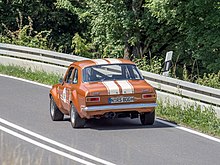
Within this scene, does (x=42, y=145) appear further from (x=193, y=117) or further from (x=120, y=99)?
(x=193, y=117)

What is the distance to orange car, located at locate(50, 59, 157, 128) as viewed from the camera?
13.9 m

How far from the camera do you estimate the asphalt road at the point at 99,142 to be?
1137cm

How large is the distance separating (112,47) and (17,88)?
14.5 m

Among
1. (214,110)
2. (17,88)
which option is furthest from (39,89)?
(214,110)

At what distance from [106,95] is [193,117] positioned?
7.01 feet

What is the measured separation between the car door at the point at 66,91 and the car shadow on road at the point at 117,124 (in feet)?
2.06

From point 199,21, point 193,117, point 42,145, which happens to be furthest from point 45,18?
point 42,145

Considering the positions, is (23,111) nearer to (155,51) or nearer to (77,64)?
(77,64)

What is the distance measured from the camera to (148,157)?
1151cm

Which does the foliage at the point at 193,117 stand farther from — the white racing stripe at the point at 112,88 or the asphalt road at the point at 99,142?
the white racing stripe at the point at 112,88

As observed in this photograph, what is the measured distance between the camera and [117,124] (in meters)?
14.9

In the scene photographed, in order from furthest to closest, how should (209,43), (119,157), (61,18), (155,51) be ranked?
(61,18), (155,51), (209,43), (119,157)

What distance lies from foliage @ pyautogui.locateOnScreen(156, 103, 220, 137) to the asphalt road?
1.59ft

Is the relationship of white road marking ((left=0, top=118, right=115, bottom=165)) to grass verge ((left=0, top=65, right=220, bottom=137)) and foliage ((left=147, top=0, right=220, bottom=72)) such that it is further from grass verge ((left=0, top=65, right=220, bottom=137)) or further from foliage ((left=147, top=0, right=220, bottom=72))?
foliage ((left=147, top=0, right=220, bottom=72))
